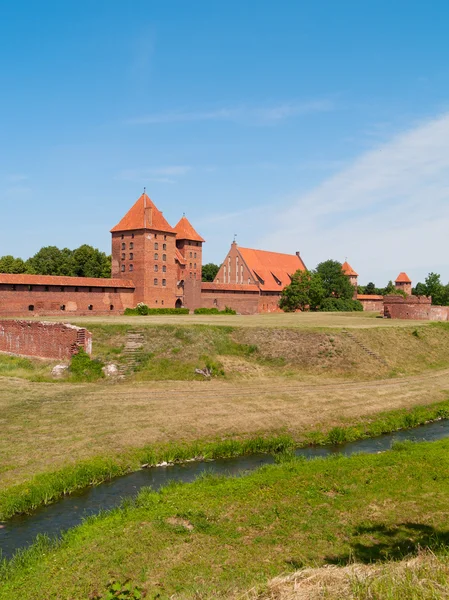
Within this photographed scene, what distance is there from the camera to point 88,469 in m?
16.5

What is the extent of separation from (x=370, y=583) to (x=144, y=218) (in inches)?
2494

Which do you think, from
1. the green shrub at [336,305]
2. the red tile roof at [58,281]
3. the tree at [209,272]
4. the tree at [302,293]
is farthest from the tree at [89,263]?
the green shrub at [336,305]

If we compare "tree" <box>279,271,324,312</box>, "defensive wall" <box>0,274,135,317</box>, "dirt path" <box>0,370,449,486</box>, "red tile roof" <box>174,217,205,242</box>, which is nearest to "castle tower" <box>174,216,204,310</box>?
"red tile roof" <box>174,217,205,242</box>

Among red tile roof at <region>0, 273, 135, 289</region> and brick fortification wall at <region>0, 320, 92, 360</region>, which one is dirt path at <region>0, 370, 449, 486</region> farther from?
red tile roof at <region>0, 273, 135, 289</region>

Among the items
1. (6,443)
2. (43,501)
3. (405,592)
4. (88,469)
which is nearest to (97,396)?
(6,443)

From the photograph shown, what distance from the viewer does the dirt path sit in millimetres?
18656

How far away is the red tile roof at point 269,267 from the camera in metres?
90.6

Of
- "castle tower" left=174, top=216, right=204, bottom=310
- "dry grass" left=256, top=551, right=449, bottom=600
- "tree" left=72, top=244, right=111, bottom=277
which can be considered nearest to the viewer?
"dry grass" left=256, top=551, right=449, bottom=600

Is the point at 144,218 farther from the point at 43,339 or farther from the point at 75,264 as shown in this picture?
the point at 43,339

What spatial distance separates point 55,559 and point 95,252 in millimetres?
86521

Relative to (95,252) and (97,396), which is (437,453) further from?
(95,252)

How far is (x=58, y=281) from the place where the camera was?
5750cm

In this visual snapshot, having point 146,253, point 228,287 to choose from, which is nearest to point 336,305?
point 228,287

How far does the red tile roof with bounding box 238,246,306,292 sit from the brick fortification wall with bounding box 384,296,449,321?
29.7m
